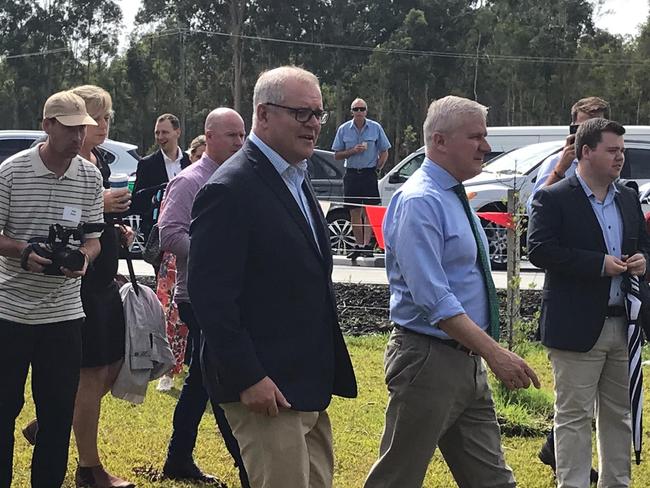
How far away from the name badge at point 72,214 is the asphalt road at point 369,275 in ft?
26.5

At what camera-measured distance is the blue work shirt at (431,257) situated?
3828mm

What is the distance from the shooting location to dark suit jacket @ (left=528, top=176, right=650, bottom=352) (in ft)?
16.2

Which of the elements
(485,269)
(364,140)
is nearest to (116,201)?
(485,269)

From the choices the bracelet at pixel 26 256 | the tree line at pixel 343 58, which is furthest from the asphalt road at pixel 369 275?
the tree line at pixel 343 58

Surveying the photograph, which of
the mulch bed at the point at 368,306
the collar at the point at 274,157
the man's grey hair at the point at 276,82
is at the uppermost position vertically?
the man's grey hair at the point at 276,82

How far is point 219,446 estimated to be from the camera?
20.1 ft

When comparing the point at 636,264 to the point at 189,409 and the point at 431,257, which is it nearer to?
the point at 431,257

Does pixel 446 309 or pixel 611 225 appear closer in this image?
pixel 446 309

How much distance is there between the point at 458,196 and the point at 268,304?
107 centimetres

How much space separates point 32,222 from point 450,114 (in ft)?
6.18

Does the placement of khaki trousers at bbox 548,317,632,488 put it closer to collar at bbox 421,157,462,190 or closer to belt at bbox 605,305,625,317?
belt at bbox 605,305,625,317

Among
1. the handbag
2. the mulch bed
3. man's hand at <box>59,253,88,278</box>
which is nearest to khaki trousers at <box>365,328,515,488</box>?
man's hand at <box>59,253,88,278</box>

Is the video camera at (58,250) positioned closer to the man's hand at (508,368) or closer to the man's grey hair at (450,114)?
the man's grey hair at (450,114)

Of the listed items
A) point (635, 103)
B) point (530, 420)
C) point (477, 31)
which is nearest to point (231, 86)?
point (477, 31)
